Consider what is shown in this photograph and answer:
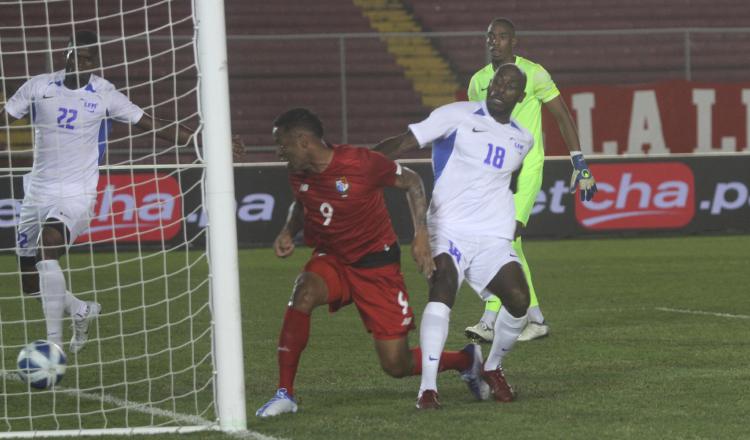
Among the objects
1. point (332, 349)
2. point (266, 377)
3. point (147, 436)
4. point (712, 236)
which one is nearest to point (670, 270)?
point (712, 236)

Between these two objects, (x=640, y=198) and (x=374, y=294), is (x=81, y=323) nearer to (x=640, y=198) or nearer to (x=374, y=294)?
(x=374, y=294)

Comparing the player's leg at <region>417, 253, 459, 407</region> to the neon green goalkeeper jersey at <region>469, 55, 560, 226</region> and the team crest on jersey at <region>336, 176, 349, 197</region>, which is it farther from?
the neon green goalkeeper jersey at <region>469, 55, 560, 226</region>

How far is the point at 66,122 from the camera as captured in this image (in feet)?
26.7

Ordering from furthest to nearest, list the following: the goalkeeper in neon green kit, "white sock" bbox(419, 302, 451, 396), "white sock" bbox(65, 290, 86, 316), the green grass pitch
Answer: the goalkeeper in neon green kit, "white sock" bbox(65, 290, 86, 316), "white sock" bbox(419, 302, 451, 396), the green grass pitch

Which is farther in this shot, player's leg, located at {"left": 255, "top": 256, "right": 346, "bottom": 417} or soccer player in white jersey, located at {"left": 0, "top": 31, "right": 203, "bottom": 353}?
soccer player in white jersey, located at {"left": 0, "top": 31, "right": 203, "bottom": 353}

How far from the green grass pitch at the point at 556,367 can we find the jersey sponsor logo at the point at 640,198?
3.34 meters

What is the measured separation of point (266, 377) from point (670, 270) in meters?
7.13

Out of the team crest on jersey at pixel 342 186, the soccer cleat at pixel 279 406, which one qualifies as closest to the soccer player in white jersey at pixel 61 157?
the team crest on jersey at pixel 342 186

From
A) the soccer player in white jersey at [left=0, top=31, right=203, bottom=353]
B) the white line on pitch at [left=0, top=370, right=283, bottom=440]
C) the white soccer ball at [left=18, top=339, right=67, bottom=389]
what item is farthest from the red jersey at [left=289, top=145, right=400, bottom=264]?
the soccer player in white jersey at [left=0, top=31, right=203, bottom=353]

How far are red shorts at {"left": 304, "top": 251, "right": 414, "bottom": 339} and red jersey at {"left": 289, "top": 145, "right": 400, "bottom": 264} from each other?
83mm

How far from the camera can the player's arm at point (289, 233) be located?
6.37m

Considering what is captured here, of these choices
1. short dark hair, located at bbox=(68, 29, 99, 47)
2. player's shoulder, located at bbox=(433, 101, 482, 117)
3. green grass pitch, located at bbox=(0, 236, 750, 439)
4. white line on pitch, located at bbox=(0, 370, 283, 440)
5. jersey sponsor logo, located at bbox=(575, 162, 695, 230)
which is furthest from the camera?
jersey sponsor logo, located at bbox=(575, 162, 695, 230)

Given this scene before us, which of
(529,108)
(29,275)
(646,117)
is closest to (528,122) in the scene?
(529,108)

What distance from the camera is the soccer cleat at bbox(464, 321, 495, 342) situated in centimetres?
907
